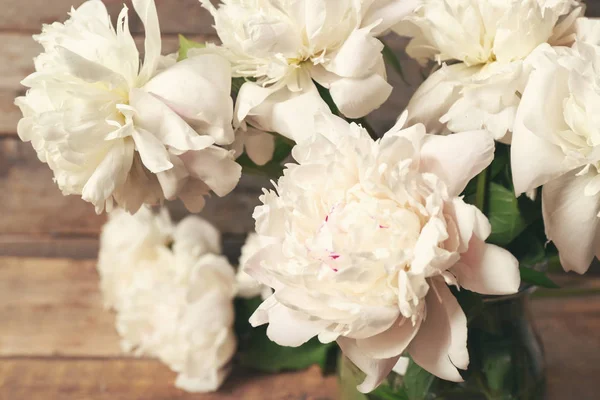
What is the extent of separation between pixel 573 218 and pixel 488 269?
0.06m

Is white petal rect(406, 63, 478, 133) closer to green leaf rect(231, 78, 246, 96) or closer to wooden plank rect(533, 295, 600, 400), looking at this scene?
green leaf rect(231, 78, 246, 96)

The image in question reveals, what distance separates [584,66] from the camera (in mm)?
304

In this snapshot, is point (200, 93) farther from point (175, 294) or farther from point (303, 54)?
point (175, 294)

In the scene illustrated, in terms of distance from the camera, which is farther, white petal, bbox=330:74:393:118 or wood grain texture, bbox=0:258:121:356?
wood grain texture, bbox=0:258:121:356

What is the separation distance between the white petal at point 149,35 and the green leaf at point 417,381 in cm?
26

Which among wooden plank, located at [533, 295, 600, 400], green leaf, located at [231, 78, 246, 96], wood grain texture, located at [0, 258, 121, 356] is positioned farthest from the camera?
wood grain texture, located at [0, 258, 121, 356]

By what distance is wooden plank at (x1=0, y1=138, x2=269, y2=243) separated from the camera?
84 centimetres

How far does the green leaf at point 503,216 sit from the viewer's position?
15.0 inches

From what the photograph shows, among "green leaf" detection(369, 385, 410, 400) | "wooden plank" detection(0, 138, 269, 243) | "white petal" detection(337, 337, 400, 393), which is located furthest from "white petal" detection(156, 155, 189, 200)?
"wooden plank" detection(0, 138, 269, 243)

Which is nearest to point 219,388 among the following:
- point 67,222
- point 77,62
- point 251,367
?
point 251,367

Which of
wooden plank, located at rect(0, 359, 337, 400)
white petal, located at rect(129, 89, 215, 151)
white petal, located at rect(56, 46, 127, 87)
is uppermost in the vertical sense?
white petal, located at rect(56, 46, 127, 87)

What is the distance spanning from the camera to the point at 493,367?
0.44 meters

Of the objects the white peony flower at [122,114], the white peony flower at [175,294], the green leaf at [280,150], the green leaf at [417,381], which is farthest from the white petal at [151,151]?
the white peony flower at [175,294]

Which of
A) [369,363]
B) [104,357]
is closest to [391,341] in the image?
[369,363]
